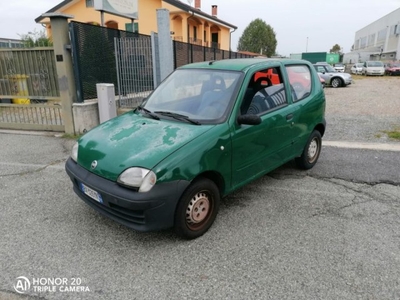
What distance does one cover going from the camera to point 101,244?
308 cm

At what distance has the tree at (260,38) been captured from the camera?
56125mm

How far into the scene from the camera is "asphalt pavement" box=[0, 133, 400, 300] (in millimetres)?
2498

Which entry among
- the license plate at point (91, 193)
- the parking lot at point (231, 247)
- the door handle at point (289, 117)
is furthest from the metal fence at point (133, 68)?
the license plate at point (91, 193)

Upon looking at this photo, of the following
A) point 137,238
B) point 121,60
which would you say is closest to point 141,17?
point 121,60

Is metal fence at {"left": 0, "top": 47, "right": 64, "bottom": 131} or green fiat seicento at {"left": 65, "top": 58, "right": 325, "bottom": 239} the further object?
metal fence at {"left": 0, "top": 47, "right": 64, "bottom": 131}

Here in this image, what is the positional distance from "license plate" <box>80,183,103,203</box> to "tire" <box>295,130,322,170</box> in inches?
125

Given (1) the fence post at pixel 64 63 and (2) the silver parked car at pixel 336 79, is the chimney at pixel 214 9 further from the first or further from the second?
(1) the fence post at pixel 64 63

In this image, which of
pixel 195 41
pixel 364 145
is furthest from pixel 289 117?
pixel 195 41

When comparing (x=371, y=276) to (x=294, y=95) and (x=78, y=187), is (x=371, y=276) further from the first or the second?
(x=78, y=187)

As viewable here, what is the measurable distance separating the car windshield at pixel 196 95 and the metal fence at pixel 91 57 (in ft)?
11.2

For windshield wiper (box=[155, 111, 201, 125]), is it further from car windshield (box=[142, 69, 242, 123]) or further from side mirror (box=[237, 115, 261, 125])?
side mirror (box=[237, 115, 261, 125])

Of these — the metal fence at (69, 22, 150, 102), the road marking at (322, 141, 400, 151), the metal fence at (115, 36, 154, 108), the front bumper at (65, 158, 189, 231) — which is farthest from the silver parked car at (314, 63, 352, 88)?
the front bumper at (65, 158, 189, 231)

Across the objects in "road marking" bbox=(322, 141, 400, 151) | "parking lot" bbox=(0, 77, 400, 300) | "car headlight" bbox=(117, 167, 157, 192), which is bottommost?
"parking lot" bbox=(0, 77, 400, 300)

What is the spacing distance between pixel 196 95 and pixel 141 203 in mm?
1662
